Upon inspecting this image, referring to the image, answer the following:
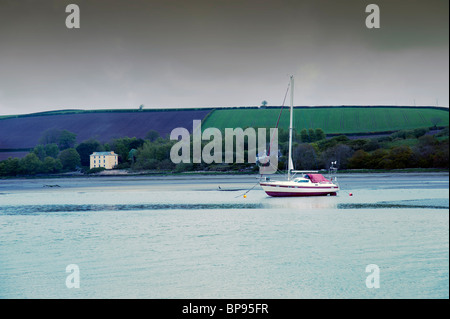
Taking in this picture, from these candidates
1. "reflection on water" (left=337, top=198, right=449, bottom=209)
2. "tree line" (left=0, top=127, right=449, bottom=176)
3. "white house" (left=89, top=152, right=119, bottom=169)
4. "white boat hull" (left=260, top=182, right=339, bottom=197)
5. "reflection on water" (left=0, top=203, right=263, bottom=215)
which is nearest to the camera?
"reflection on water" (left=337, top=198, right=449, bottom=209)

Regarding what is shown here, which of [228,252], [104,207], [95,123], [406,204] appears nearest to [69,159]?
[95,123]

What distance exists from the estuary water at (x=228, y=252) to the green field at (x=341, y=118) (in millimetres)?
60362

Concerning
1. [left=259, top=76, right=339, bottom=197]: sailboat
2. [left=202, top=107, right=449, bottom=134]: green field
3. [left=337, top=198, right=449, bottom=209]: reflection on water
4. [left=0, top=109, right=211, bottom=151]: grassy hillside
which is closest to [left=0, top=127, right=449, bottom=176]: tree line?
[left=0, top=109, right=211, bottom=151]: grassy hillside

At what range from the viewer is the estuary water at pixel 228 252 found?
13328 millimetres

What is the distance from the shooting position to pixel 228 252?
1778 cm

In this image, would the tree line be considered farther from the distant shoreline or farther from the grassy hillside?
the grassy hillside

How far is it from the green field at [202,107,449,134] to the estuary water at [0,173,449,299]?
60.4m

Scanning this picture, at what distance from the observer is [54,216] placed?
29.8 metres

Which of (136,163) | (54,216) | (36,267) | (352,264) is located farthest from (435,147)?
(36,267)

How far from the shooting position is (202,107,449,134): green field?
297 feet

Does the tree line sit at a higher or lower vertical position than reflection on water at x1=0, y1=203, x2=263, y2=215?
higher

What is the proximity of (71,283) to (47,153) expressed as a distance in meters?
79.6

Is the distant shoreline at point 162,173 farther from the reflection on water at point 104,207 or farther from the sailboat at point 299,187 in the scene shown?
the reflection on water at point 104,207
